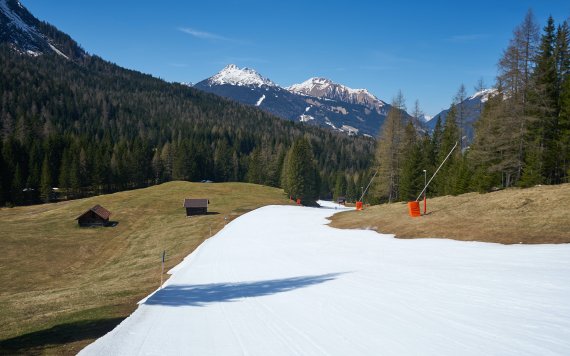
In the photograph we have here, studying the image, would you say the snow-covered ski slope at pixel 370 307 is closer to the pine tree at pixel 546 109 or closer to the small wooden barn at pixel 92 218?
the pine tree at pixel 546 109

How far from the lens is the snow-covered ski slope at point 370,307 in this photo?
8047 millimetres

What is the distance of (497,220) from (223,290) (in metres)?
18.7

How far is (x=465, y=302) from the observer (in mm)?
10562

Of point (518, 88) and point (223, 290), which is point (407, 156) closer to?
point (518, 88)

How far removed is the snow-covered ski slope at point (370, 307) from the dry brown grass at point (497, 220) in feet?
6.73

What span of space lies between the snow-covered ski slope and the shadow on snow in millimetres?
45

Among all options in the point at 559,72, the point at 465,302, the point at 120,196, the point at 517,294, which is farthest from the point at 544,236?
the point at 120,196

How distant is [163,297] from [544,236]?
1877 cm

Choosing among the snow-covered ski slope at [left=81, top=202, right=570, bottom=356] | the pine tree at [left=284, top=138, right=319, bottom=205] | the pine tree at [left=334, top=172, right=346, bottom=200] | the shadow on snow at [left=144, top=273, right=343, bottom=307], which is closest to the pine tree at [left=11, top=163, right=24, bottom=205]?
the pine tree at [left=284, top=138, right=319, bottom=205]

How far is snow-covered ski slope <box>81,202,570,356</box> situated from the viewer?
8.05 metres

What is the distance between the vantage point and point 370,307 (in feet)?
35.7

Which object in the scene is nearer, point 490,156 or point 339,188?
point 490,156

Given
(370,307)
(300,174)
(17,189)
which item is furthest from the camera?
(300,174)

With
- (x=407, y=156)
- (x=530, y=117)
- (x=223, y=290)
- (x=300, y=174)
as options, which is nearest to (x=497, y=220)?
(x=530, y=117)
